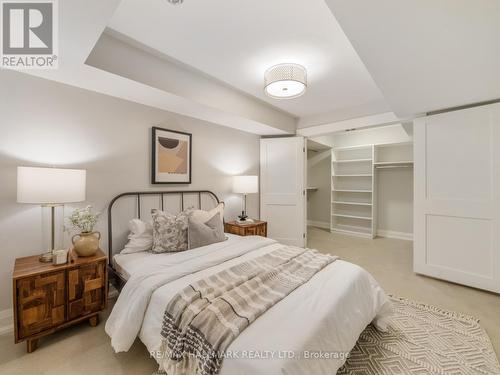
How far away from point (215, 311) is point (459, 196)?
125 inches

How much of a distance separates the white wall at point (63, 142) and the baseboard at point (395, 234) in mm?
4651

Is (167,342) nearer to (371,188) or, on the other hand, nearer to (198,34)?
(198,34)

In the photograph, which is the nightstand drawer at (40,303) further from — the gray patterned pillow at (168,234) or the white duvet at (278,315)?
the gray patterned pillow at (168,234)

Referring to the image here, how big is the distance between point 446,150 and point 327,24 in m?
2.28

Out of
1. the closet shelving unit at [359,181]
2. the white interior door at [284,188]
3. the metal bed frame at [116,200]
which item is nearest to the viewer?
the metal bed frame at [116,200]

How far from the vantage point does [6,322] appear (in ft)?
6.15

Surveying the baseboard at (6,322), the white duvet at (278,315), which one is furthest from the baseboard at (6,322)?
the white duvet at (278,315)

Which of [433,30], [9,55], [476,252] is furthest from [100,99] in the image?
[476,252]

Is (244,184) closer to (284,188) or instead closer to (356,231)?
(284,188)

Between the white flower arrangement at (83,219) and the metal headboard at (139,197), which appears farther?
the metal headboard at (139,197)

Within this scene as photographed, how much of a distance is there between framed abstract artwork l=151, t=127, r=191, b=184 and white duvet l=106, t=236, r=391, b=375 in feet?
3.73

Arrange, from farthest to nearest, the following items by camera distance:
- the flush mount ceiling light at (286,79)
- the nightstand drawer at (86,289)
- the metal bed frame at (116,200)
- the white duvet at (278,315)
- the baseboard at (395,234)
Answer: the baseboard at (395,234), the metal bed frame at (116,200), the flush mount ceiling light at (286,79), the nightstand drawer at (86,289), the white duvet at (278,315)

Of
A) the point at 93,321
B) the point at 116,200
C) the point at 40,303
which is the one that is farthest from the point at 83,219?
the point at 93,321

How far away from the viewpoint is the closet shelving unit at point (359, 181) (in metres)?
5.04
